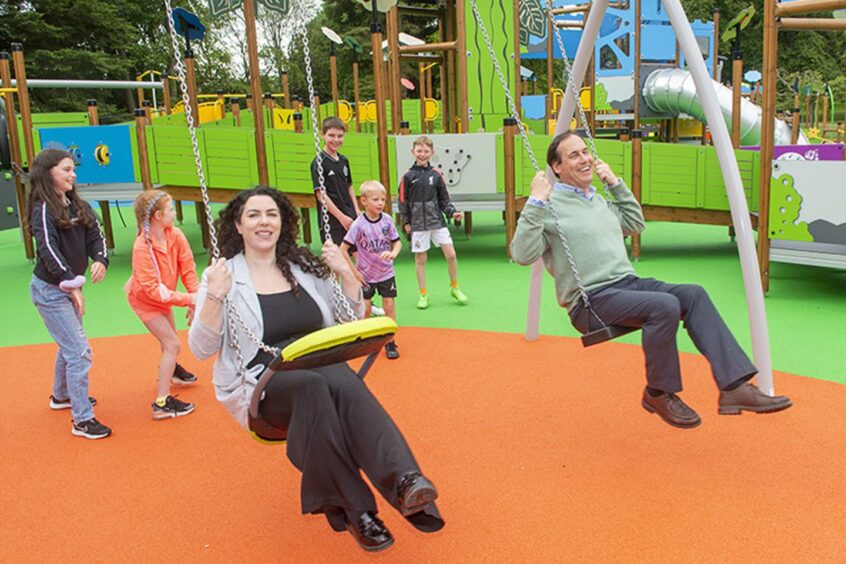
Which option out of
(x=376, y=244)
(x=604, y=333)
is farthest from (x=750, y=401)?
(x=376, y=244)

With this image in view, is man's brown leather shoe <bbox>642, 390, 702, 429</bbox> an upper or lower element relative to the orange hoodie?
lower

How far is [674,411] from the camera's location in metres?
3.56

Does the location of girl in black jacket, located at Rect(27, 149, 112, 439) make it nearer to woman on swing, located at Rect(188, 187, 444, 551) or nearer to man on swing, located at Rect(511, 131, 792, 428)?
woman on swing, located at Rect(188, 187, 444, 551)

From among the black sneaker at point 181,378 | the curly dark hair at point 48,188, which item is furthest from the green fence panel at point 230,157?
the curly dark hair at point 48,188

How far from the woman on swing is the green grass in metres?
2.54

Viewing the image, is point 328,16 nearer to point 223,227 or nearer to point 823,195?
point 823,195

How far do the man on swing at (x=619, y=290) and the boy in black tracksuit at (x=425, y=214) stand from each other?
3.33m

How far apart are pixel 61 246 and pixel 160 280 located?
1.99ft

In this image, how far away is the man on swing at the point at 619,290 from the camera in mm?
3424

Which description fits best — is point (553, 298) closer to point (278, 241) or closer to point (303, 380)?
point (278, 241)

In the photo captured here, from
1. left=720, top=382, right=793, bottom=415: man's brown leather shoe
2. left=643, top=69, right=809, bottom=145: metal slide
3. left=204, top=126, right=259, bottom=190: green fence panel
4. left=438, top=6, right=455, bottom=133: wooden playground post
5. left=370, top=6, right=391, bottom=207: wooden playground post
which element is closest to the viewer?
left=720, top=382, right=793, bottom=415: man's brown leather shoe

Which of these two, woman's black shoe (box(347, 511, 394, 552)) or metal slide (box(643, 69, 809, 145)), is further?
metal slide (box(643, 69, 809, 145))

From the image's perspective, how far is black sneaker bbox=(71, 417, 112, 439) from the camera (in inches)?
173

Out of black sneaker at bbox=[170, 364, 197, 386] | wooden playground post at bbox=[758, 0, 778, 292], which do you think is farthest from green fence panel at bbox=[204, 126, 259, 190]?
wooden playground post at bbox=[758, 0, 778, 292]
